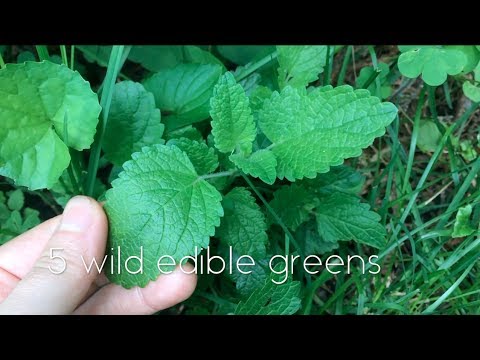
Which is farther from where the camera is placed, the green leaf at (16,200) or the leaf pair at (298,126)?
the green leaf at (16,200)

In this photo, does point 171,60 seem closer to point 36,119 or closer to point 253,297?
point 36,119

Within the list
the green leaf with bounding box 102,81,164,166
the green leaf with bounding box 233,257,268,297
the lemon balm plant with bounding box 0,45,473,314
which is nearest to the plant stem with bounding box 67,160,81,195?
the lemon balm plant with bounding box 0,45,473,314

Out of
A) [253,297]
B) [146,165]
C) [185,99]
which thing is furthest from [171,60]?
[253,297]

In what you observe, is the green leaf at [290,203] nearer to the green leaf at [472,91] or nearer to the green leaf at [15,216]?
the green leaf at [472,91]

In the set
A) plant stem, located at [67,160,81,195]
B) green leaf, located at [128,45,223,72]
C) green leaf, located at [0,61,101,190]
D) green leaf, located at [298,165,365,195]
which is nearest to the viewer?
green leaf, located at [0,61,101,190]

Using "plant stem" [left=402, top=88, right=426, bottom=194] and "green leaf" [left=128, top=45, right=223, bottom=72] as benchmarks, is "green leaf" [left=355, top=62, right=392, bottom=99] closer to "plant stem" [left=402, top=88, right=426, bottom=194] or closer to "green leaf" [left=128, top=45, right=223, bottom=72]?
"plant stem" [left=402, top=88, right=426, bottom=194]

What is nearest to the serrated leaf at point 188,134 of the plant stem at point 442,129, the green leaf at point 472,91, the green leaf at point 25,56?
the green leaf at point 25,56

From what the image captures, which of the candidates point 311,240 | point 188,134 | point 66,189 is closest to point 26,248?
point 66,189

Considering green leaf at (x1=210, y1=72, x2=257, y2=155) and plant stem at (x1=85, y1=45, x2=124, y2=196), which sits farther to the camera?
plant stem at (x1=85, y1=45, x2=124, y2=196)
